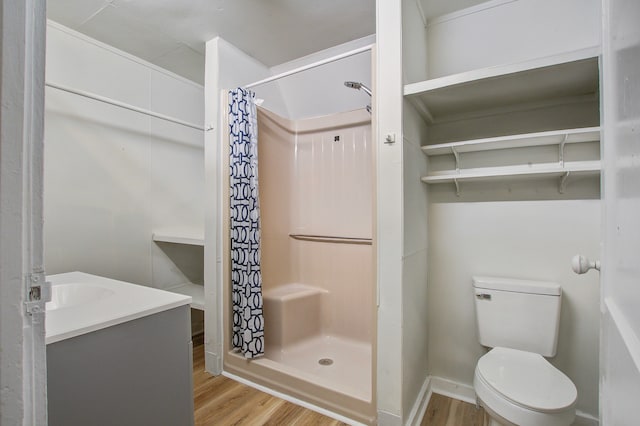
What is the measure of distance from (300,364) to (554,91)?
2.33 meters

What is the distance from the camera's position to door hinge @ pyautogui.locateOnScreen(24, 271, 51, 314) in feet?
1.43

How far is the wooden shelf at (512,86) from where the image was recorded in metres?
1.29

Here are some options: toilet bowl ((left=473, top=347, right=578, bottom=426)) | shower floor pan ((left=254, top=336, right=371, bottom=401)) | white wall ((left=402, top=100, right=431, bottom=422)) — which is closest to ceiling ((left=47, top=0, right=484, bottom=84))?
white wall ((left=402, top=100, right=431, bottom=422))

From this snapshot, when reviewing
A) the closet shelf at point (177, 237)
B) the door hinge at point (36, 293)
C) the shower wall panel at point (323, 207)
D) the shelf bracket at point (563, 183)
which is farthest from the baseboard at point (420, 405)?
the closet shelf at point (177, 237)

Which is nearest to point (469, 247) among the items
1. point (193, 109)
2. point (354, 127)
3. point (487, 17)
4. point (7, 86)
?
point (354, 127)

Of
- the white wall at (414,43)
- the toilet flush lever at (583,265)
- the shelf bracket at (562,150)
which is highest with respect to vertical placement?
the white wall at (414,43)

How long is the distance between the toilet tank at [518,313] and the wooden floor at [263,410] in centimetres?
45

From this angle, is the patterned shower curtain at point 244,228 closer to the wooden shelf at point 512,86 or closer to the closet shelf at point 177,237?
the closet shelf at point 177,237

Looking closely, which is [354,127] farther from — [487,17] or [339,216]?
[487,17]

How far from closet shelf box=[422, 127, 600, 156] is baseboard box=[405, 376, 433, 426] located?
148cm

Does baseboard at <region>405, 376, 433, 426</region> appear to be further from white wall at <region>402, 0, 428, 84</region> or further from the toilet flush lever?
white wall at <region>402, 0, 428, 84</region>

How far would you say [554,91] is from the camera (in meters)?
1.57

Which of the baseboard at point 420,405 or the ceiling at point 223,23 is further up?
the ceiling at point 223,23

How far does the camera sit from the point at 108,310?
1.08 m
